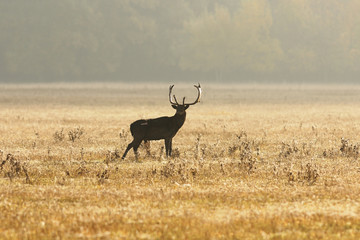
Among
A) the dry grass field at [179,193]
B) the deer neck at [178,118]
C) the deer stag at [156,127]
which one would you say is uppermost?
the deer neck at [178,118]

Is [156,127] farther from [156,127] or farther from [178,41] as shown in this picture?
[178,41]

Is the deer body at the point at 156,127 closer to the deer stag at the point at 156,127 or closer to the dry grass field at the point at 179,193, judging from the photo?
the deer stag at the point at 156,127

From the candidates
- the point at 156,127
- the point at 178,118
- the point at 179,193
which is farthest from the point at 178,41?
the point at 179,193

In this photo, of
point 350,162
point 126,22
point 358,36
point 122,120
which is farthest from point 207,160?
point 126,22

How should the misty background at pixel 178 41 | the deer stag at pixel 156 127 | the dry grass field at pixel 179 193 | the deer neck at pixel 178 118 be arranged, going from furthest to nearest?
the misty background at pixel 178 41 → the deer neck at pixel 178 118 → the deer stag at pixel 156 127 → the dry grass field at pixel 179 193

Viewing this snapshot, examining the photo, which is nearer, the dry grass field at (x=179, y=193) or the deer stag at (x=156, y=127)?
the dry grass field at (x=179, y=193)

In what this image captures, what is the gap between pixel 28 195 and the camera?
1428 centimetres

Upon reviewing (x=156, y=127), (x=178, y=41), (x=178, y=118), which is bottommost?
(x=156, y=127)

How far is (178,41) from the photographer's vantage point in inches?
5192

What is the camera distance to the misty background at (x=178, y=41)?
114375 millimetres

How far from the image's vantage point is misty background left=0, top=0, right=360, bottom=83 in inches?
4503

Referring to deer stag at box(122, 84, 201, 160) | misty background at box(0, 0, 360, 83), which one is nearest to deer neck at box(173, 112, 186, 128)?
deer stag at box(122, 84, 201, 160)

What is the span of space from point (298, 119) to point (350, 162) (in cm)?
1964

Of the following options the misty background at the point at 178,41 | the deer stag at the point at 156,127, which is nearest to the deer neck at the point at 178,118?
the deer stag at the point at 156,127
